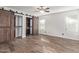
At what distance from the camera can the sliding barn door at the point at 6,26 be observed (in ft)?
19.9

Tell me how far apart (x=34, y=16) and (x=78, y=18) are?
4.94 meters

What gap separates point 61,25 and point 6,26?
4503 mm

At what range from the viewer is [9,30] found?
6.75 metres

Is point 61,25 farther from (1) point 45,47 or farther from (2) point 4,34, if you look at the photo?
(2) point 4,34

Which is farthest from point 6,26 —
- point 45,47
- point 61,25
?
point 61,25

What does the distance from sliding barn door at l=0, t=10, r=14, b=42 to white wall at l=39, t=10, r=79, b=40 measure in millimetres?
4021

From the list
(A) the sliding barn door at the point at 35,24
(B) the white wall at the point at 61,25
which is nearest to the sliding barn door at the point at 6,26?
(B) the white wall at the point at 61,25

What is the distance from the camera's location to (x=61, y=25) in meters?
8.82

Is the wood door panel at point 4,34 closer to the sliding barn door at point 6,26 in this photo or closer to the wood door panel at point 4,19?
the sliding barn door at point 6,26

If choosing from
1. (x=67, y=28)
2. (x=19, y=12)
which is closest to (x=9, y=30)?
(x=19, y=12)

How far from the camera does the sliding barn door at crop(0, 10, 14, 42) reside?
19.9 ft

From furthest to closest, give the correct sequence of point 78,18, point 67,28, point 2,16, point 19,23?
1. point 19,23
2. point 67,28
3. point 78,18
4. point 2,16

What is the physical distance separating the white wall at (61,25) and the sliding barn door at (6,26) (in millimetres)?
4021
